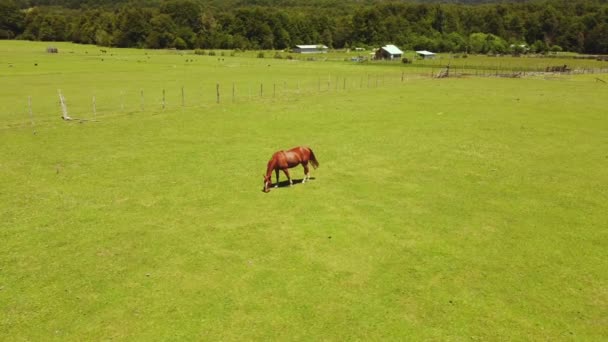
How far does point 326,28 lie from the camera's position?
181 m

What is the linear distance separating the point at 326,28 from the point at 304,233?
176 metres

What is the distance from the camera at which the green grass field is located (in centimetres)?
1105

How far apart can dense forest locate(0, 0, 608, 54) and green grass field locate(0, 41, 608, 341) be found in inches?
5261

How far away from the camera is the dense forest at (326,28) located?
15575 centimetres

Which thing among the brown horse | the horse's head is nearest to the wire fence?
the horse's head

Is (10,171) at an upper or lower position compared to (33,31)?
lower

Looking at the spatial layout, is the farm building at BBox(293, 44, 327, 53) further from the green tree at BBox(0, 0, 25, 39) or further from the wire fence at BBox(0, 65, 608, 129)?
the green tree at BBox(0, 0, 25, 39)

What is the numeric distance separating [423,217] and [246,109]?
2624 centimetres

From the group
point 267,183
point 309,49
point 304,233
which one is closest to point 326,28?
point 309,49

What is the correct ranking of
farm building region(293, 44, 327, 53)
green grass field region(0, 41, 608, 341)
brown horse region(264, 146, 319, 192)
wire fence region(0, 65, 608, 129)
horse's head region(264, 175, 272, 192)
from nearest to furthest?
green grass field region(0, 41, 608, 341) → brown horse region(264, 146, 319, 192) → horse's head region(264, 175, 272, 192) → wire fence region(0, 65, 608, 129) → farm building region(293, 44, 327, 53)

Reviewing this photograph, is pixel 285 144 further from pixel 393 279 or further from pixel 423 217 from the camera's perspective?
pixel 393 279

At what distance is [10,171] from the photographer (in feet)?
73.2

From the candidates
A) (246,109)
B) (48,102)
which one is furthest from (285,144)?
(48,102)

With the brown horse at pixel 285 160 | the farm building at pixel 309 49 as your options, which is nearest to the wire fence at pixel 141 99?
the brown horse at pixel 285 160
